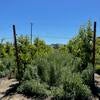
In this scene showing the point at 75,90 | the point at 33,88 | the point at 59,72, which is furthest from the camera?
the point at 59,72

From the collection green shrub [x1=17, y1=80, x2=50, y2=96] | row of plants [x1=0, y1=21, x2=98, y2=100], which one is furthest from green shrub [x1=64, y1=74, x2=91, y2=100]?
green shrub [x1=17, y1=80, x2=50, y2=96]

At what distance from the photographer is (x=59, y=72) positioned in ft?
46.1

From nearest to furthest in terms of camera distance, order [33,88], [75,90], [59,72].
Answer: [75,90], [33,88], [59,72]

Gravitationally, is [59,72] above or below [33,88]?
above

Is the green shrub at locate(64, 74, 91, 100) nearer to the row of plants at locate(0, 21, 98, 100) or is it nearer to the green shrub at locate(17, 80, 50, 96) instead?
the row of plants at locate(0, 21, 98, 100)

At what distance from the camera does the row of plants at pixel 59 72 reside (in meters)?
12.2

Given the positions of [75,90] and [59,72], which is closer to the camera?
[75,90]

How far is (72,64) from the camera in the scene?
48.5 feet

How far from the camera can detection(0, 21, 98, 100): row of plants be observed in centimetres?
1221

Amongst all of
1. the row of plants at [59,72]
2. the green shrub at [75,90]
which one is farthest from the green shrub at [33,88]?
the green shrub at [75,90]

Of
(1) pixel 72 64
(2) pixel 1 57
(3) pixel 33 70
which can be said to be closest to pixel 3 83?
(3) pixel 33 70

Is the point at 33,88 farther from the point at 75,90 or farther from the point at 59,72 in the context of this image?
the point at 75,90

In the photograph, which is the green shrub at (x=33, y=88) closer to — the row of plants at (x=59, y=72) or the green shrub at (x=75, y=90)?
the row of plants at (x=59, y=72)

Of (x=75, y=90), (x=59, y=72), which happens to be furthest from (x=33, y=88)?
(x=75, y=90)
